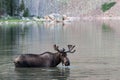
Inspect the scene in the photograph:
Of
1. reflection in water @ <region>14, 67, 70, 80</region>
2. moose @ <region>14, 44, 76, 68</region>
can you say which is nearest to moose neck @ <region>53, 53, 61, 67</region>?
moose @ <region>14, 44, 76, 68</region>

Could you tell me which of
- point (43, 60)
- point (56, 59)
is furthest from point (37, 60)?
point (56, 59)

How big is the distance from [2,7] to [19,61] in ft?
401

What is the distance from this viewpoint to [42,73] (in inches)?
1171

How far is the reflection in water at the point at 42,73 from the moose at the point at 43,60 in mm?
445

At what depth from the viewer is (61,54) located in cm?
3203

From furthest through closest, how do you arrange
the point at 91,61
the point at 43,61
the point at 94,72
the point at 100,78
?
1. the point at 91,61
2. the point at 43,61
3. the point at 94,72
4. the point at 100,78

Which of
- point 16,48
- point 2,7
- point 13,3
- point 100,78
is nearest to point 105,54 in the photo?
point 16,48

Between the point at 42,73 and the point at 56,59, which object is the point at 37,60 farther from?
the point at 42,73

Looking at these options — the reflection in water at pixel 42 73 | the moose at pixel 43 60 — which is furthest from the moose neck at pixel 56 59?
the reflection in water at pixel 42 73

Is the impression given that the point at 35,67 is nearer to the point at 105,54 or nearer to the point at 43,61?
the point at 43,61

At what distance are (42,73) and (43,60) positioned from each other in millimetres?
2182

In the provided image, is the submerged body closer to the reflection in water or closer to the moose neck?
the moose neck

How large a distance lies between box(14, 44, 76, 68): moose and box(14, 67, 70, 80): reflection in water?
1.46 feet

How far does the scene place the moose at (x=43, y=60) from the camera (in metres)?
31.5
